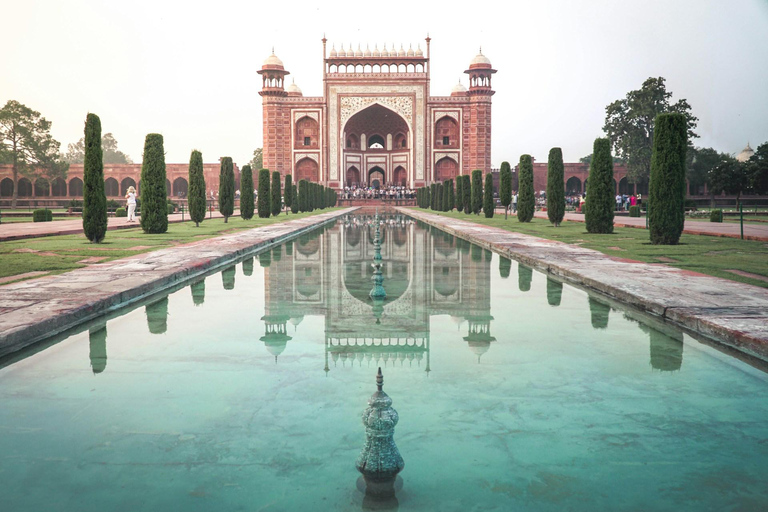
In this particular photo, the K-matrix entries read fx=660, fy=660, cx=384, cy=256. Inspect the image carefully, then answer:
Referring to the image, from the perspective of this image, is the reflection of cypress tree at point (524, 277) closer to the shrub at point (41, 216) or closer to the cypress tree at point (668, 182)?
the cypress tree at point (668, 182)

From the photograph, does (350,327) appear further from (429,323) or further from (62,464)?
(62,464)

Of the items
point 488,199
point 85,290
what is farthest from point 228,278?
point 488,199

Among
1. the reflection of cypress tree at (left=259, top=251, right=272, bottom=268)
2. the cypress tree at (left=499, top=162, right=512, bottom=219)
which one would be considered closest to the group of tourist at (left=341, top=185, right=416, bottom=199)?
the cypress tree at (left=499, top=162, right=512, bottom=219)

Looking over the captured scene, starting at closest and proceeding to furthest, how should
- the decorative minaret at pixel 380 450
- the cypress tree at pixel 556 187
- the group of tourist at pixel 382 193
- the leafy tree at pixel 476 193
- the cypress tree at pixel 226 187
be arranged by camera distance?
the decorative minaret at pixel 380 450 < the cypress tree at pixel 556 187 < the cypress tree at pixel 226 187 < the leafy tree at pixel 476 193 < the group of tourist at pixel 382 193

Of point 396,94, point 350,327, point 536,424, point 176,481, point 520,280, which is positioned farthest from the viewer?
point 396,94

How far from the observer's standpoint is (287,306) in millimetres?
4312

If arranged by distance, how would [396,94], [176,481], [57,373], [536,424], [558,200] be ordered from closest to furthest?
[176,481] < [536,424] < [57,373] < [558,200] < [396,94]

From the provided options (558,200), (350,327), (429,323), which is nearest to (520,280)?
(429,323)

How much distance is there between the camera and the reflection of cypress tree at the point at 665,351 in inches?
112

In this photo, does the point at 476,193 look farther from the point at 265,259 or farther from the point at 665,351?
the point at 665,351

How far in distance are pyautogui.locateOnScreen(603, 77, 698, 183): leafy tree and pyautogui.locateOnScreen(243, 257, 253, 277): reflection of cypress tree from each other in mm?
29030

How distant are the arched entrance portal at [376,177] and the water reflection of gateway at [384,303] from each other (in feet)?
124

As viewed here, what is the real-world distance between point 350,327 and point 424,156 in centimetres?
3810

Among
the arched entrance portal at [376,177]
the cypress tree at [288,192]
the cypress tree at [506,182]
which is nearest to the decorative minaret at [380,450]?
the cypress tree at [506,182]
